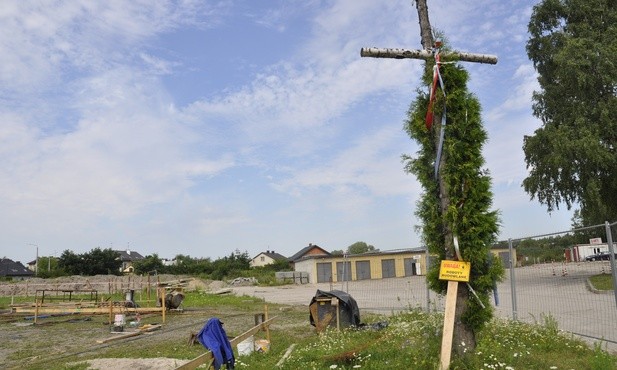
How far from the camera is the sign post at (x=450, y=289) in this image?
600 cm

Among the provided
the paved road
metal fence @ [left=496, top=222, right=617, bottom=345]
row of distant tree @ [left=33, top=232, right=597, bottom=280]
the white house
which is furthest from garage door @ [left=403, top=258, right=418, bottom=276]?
the white house

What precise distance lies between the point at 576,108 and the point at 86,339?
23562 millimetres

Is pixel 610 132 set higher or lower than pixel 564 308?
higher

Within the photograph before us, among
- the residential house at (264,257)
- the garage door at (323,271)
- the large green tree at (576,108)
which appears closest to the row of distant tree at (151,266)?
the garage door at (323,271)

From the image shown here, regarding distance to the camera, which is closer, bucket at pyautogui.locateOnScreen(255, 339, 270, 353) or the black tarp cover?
bucket at pyautogui.locateOnScreen(255, 339, 270, 353)

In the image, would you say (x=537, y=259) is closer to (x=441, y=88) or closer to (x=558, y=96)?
(x=441, y=88)

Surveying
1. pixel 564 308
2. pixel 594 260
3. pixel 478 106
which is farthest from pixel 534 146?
pixel 478 106

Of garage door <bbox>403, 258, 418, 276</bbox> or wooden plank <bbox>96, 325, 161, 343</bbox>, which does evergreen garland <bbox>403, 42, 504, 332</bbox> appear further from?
garage door <bbox>403, 258, 418, 276</bbox>

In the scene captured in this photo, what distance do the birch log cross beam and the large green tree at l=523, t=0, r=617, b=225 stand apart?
18786 mm

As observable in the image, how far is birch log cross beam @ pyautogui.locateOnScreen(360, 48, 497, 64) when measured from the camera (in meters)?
6.57

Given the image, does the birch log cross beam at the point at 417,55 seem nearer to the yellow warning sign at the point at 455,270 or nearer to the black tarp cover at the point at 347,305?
the yellow warning sign at the point at 455,270

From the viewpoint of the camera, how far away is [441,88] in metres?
6.73

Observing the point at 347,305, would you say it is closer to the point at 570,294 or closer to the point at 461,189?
the point at 570,294

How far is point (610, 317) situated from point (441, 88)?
6.61 meters
